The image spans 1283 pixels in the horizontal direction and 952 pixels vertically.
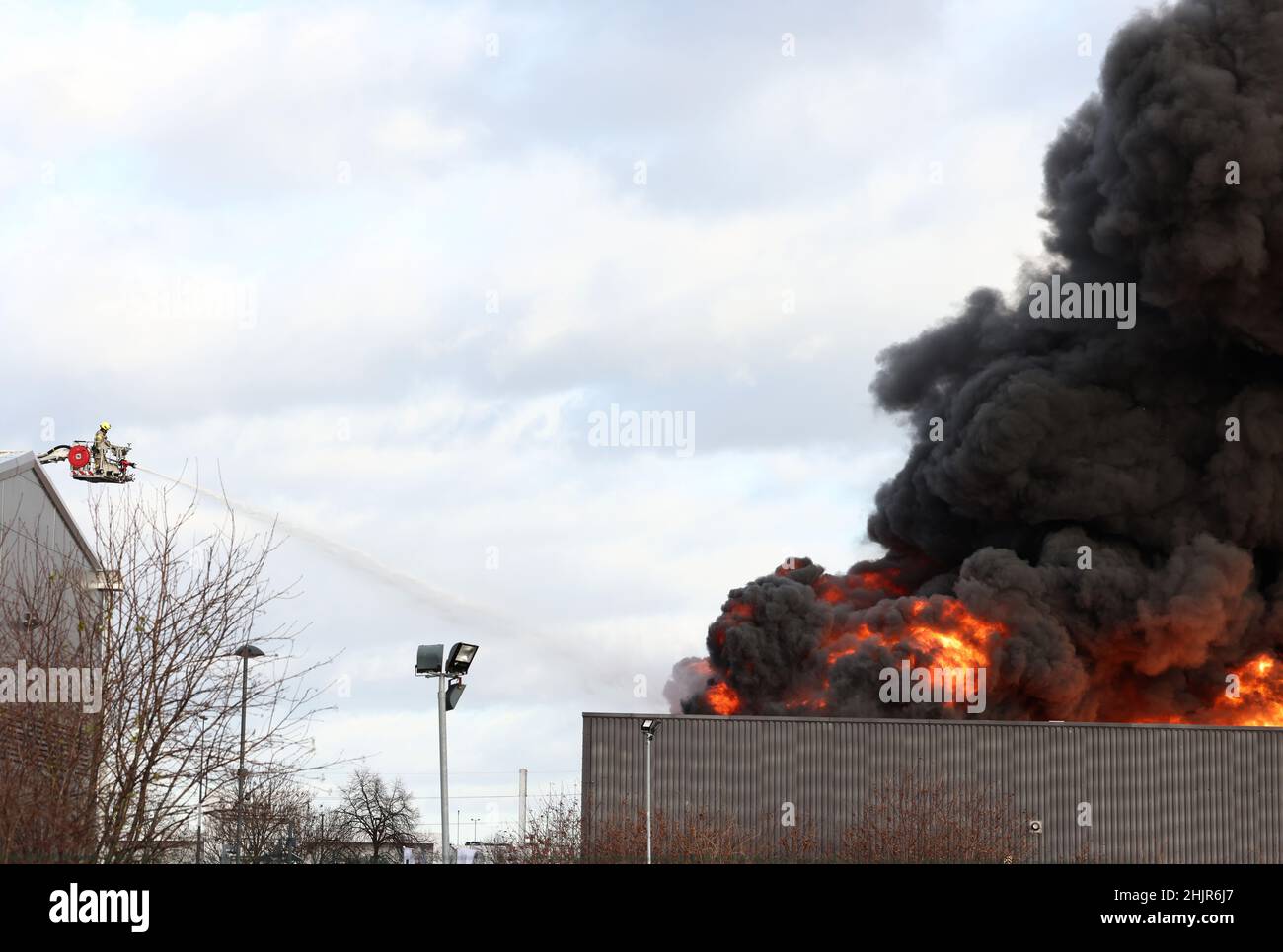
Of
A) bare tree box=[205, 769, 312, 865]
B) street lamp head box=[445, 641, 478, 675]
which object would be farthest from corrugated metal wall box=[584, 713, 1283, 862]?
street lamp head box=[445, 641, 478, 675]

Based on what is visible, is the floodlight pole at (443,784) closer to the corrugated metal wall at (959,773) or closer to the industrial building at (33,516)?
the industrial building at (33,516)

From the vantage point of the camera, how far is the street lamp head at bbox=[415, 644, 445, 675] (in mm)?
20406

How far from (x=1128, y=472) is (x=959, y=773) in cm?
1627

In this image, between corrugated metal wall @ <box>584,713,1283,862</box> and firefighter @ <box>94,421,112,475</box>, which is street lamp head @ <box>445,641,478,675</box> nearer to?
corrugated metal wall @ <box>584,713,1283,862</box>

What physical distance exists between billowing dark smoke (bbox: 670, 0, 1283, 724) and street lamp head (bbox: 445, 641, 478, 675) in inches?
1027

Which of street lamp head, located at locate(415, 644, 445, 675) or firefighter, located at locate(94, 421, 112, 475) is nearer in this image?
street lamp head, located at locate(415, 644, 445, 675)

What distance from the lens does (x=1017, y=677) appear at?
45.9 metres

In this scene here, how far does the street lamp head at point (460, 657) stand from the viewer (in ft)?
67.4

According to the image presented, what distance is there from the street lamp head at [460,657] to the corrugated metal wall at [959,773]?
53.3 feet

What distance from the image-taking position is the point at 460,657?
20562mm

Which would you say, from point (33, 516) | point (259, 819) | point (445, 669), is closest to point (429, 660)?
point (445, 669)

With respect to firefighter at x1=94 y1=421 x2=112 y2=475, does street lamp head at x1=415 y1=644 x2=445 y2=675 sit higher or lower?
lower
